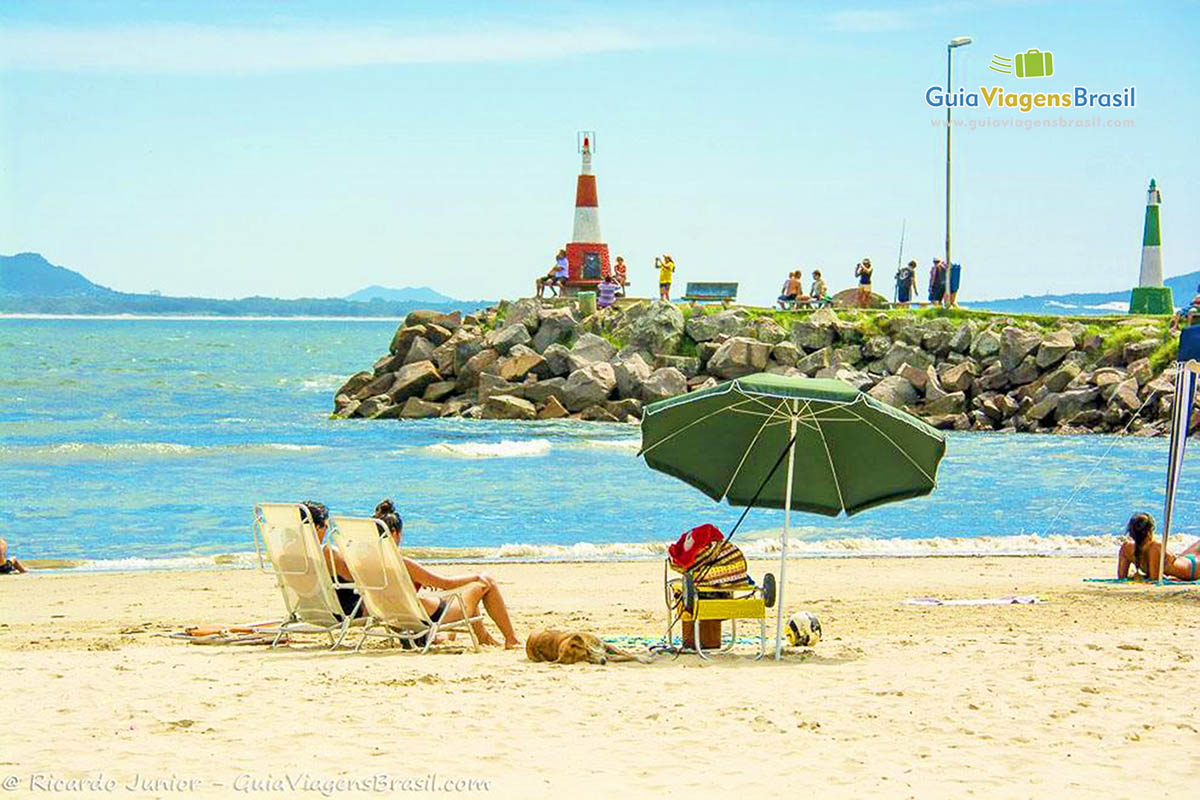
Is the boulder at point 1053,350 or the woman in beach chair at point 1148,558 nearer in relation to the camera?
the woman in beach chair at point 1148,558

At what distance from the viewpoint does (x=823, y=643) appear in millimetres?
9555

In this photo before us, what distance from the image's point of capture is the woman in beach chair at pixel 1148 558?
1255 centimetres

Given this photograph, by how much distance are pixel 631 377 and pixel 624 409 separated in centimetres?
96

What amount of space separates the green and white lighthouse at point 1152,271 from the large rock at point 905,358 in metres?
8.52

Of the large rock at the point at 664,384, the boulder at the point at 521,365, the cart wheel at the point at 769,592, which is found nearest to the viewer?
the cart wheel at the point at 769,592

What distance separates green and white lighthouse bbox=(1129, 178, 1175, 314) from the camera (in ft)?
130

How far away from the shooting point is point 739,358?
35469 millimetres

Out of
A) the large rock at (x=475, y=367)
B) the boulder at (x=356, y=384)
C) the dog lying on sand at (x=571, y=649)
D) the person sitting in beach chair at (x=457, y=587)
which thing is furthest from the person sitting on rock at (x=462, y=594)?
the boulder at (x=356, y=384)

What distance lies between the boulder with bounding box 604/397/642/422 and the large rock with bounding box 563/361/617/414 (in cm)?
32

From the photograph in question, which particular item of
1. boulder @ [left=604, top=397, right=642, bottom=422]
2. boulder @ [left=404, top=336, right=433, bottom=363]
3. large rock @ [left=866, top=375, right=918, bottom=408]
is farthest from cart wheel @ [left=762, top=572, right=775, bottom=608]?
boulder @ [left=404, top=336, right=433, bottom=363]

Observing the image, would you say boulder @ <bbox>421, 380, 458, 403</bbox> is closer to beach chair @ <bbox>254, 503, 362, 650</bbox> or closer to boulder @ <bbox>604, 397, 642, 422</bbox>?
boulder @ <bbox>604, 397, 642, 422</bbox>

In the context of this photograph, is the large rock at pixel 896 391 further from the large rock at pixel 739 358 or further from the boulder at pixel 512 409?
the boulder at pixel 512 409

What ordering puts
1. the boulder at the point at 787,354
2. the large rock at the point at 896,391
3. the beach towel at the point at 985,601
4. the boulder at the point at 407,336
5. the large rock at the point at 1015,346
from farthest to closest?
the boulder at the point at 407,336 < the boulder at the point at 787,354 < the large rock at the point at 896,391 < the large rock at the point at 1015,346 < the beach towel at the point at 985,601

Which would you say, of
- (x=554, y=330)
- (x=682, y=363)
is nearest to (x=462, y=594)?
(x=682, y=363)
